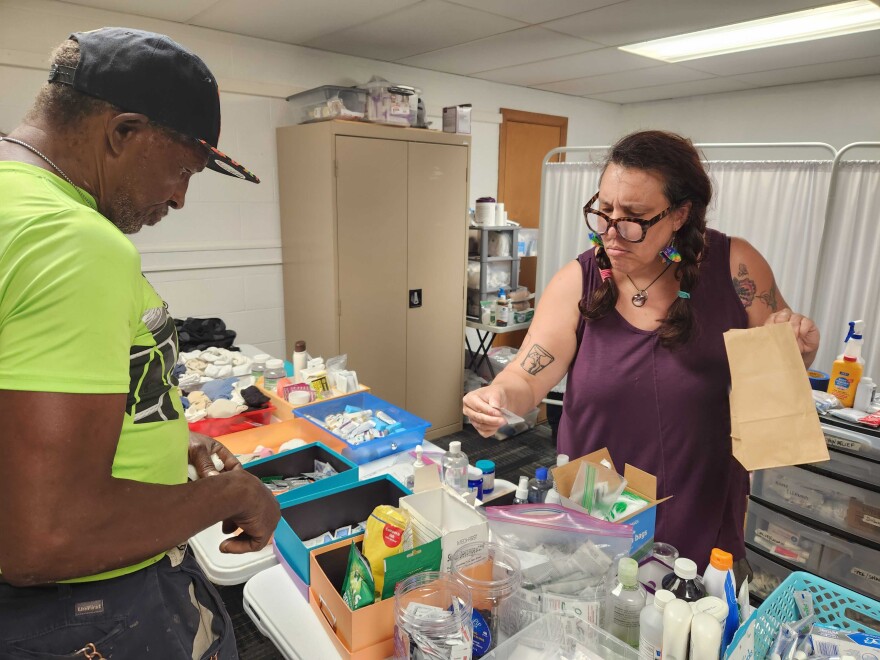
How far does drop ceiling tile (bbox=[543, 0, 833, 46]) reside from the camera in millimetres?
2799

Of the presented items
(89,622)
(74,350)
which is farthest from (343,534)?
(74,350)

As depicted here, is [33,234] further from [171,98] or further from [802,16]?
[802,16]

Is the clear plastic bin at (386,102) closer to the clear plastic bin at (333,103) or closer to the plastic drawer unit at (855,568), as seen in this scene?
the clear plastic bin at (333,103)

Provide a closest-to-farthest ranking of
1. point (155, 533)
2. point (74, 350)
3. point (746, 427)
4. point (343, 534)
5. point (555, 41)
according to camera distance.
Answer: point (74, 350) < point (155, 533) < point (746, 427) < point (343, 534) < point (555, 41)

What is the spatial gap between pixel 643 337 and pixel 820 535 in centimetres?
144

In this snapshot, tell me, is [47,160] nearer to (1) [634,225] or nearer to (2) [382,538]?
(2) [382,538]

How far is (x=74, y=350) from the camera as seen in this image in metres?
0.64

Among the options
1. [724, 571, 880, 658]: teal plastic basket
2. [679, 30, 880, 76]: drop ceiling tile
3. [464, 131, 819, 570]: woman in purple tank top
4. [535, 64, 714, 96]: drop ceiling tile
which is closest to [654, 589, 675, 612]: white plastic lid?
[724, 571, 880, 658]: teal plastic basket

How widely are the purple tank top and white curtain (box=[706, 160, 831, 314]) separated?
1624 millimetres

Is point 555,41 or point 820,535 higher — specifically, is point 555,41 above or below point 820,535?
above

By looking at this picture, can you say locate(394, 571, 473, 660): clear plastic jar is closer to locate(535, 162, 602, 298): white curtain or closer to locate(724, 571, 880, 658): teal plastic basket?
locate(724, 571, 880, 658): teal plastic basket

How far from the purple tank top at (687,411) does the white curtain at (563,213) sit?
2304mm

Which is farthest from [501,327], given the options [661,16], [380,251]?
[661,16]

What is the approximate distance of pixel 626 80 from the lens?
4.79 metres
